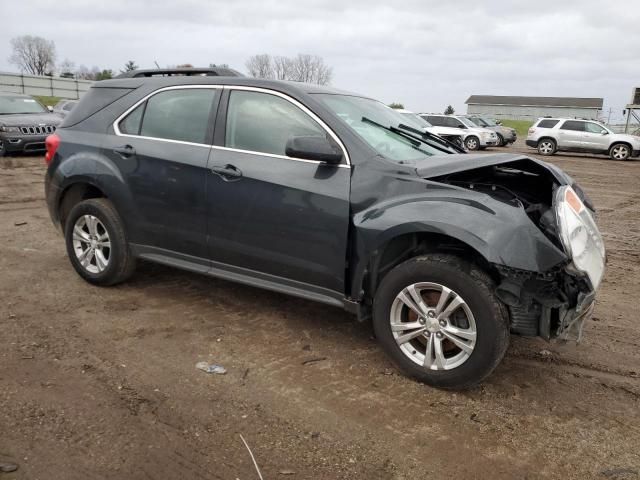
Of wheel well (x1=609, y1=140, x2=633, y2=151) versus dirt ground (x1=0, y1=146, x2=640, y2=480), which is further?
wheel well (x1=609, y1=140, x2=633, y2=151)

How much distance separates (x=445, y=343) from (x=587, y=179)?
13.3 metres

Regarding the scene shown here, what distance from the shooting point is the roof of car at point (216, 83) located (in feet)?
12.7

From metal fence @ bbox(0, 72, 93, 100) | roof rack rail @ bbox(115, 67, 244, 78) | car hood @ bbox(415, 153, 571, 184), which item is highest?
metal fence @ bbox(0, 72, 93, 100)

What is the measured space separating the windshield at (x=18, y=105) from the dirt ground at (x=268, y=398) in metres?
11.4

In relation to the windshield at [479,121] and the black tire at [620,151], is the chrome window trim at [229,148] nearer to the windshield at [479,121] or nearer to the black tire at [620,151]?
the black tire at [620,151]

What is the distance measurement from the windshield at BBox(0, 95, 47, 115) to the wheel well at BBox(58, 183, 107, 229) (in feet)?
36.4

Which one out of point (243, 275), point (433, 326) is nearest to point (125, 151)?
point (243, 275)

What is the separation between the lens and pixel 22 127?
1338 cm

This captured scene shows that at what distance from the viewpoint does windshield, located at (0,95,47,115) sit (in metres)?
14.1

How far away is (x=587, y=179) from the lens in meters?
14.6

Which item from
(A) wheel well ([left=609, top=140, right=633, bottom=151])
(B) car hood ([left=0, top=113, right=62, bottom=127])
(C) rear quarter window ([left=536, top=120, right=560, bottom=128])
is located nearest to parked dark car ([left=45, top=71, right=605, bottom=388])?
(B) car hood ([left=0, top=113, right=62, bottom=127])

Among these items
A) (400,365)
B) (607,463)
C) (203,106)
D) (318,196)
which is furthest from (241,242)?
(607,463)

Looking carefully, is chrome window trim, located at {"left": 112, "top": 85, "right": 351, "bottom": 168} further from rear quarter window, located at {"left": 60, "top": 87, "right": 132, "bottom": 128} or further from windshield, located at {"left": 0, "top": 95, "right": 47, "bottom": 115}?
windshield, located at {"left": 0, "top": 95, "right": 47, "bottom": 115}

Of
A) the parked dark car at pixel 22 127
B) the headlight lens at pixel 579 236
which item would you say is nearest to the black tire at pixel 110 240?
the headlight lens at pixel 579 236
